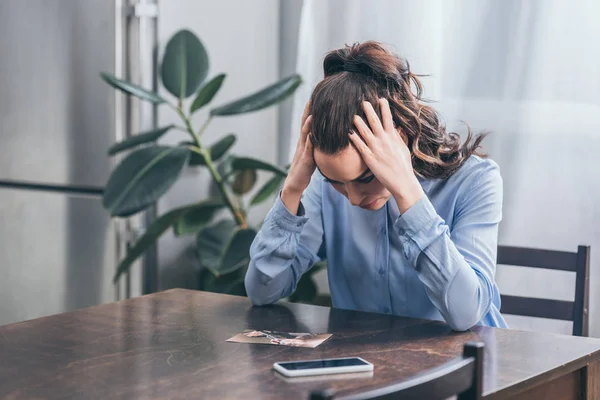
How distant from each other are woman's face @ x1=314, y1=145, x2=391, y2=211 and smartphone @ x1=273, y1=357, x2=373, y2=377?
1.24 ft

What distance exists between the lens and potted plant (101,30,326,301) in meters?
2.62

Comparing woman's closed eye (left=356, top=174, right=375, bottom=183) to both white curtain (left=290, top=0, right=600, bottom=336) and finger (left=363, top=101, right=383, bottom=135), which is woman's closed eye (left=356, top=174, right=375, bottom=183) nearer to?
finger (left=363, top=101, right=383, bottom=135)

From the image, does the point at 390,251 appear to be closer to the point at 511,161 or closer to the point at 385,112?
the point at 385,112

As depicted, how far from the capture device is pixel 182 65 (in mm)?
2805

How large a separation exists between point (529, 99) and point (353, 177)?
123 centimetres

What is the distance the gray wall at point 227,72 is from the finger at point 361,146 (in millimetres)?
1460

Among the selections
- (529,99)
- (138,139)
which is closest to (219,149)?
(138,139)

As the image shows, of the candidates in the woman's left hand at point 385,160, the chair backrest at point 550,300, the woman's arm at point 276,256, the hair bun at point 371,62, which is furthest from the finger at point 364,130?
the chair backrest at point 550,300

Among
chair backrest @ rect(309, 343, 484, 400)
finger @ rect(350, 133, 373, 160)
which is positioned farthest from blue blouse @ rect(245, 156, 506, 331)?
chair backrest @ rect(309, 343, 484, 400)

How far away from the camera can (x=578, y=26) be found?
248 centimetres

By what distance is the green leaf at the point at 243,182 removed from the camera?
2943 millimetres

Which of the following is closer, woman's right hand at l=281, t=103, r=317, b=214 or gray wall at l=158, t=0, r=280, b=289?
woman's right hand at l=281, t=103, r=317, b=214

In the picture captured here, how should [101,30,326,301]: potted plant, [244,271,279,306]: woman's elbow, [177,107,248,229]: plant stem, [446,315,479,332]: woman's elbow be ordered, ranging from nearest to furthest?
1. [446,315,479,332]: woman's elbow
2. [244,271,279,306]: woman's elbow
3. [101,30,326,301]: potted plant
4. [177,107,248,229]: plant stem

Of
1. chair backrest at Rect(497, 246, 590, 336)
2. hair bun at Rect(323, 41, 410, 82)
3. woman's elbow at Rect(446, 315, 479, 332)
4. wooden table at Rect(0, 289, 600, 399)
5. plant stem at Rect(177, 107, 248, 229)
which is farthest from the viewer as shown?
plant stem at Rect(177, 107, 248, 229)
